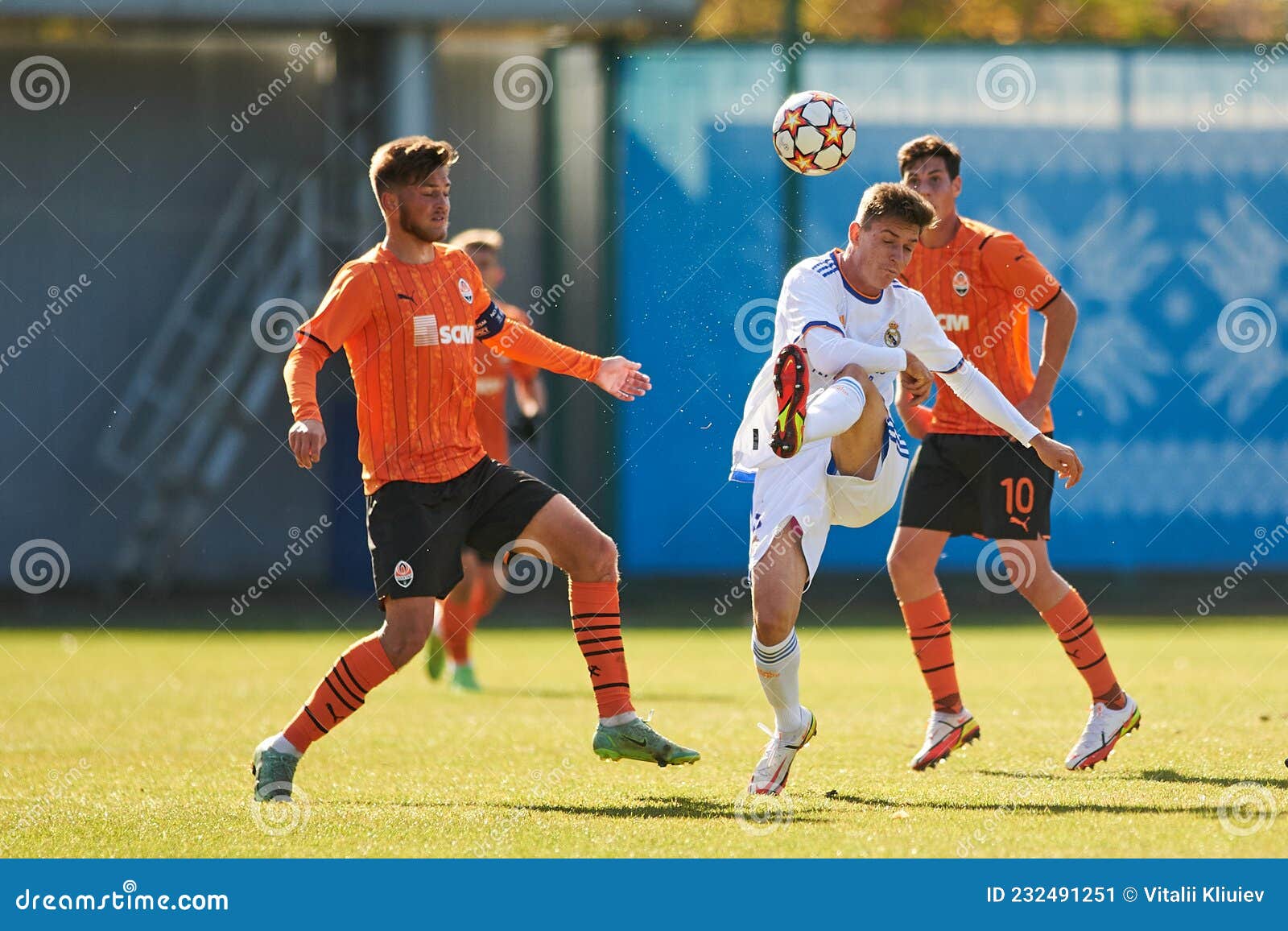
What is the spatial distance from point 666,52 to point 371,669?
10.5 meters

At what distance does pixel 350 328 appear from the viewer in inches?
232

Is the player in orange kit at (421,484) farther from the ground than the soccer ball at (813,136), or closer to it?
closer to it

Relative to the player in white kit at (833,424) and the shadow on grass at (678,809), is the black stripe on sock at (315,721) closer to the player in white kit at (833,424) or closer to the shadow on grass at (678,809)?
the shadow on grass at (678,809)

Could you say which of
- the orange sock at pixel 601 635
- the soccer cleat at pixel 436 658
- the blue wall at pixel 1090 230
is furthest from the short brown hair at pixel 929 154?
the blue wall at pixel 1090 230

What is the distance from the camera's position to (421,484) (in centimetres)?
601

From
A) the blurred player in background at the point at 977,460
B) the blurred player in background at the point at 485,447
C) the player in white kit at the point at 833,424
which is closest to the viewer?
the player in white kit at the point at 833,424

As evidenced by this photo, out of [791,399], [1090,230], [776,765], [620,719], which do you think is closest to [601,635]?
[620,719]

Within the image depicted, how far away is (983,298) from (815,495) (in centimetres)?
158

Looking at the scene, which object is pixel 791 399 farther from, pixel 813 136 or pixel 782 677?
pixel 813 136

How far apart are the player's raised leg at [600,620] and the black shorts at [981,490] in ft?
4.67

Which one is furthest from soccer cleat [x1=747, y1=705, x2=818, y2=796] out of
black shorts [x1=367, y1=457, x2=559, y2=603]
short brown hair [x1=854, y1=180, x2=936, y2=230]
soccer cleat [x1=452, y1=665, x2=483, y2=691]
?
soccer cleat [x1=452, y1=665, x2=483, y2=691]

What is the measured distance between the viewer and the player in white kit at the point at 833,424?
5656 mm

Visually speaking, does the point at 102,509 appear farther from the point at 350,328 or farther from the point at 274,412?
the point at 350,328
